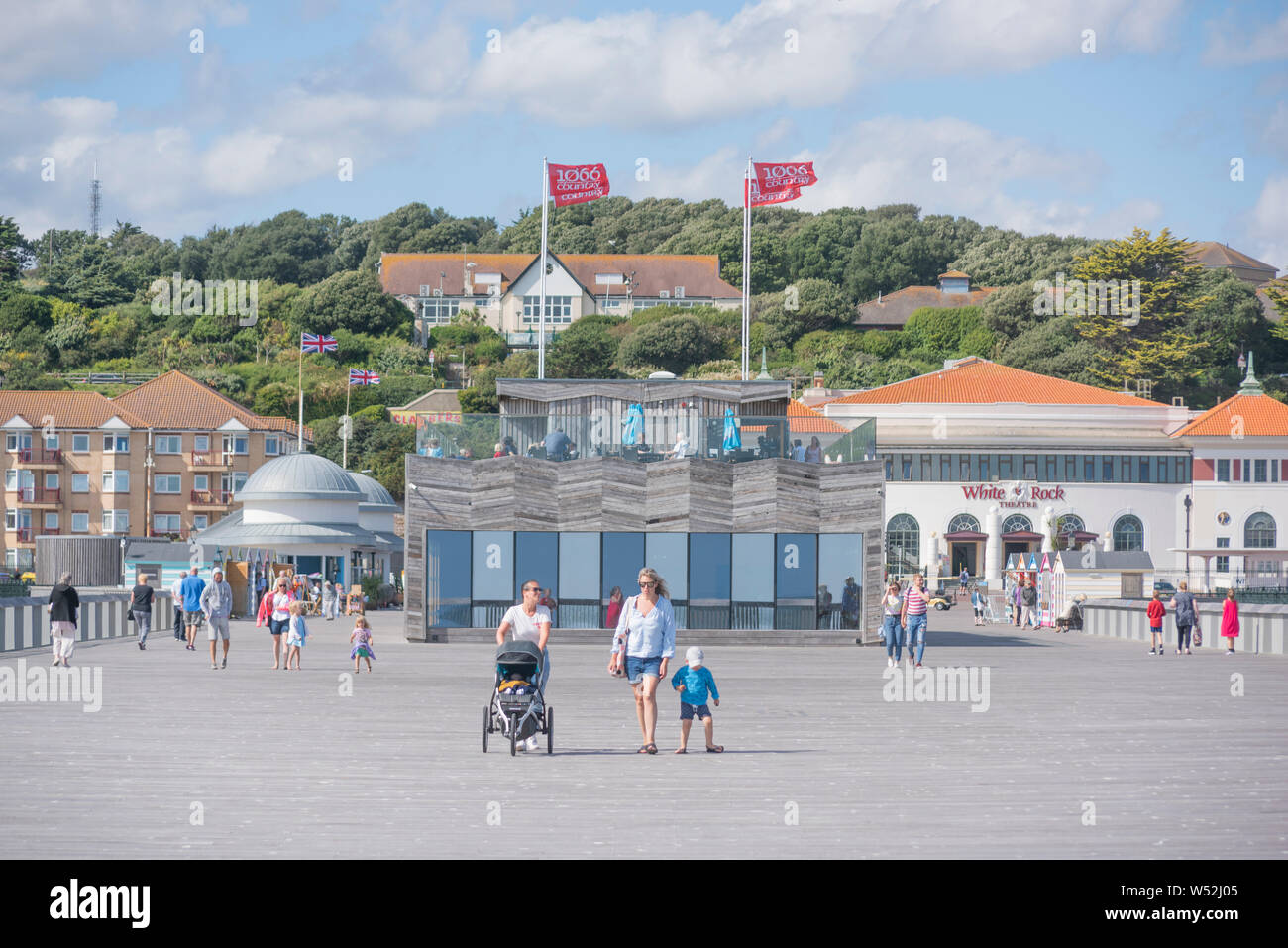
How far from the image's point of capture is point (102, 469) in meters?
97.2

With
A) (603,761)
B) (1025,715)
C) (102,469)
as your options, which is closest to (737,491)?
(1025,715)

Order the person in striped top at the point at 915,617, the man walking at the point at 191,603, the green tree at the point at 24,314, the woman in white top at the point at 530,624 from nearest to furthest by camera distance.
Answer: the woman in white top at the point at 530,624, the person in striped top at the point at 915,617, the man walking at the point at 191,603, the green tree at the point at 24,314

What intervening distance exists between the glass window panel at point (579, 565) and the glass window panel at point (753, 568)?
338 centimetres

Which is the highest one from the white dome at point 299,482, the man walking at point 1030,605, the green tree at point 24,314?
the green tree at point 24,314

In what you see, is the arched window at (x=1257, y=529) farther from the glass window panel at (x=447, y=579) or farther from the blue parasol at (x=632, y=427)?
the glass window panel at (x=447, y=579)

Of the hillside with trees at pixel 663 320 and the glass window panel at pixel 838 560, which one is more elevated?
the hillside with trees at pixel 663 320

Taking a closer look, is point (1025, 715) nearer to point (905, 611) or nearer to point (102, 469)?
point (905, 611)

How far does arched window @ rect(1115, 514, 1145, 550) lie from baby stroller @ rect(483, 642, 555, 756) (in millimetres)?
79112

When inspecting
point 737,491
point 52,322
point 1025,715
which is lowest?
point 1025,715

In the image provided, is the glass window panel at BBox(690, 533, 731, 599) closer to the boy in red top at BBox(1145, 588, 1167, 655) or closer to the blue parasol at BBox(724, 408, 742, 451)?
the blue parasol at BBox(724, 408, 742, 451)

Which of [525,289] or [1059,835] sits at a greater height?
[525,289]

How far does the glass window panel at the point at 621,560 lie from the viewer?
1534 inches

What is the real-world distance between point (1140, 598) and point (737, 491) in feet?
73.0

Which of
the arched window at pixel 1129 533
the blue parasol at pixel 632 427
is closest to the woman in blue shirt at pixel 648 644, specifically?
the blue parasol at pixel 632 427
